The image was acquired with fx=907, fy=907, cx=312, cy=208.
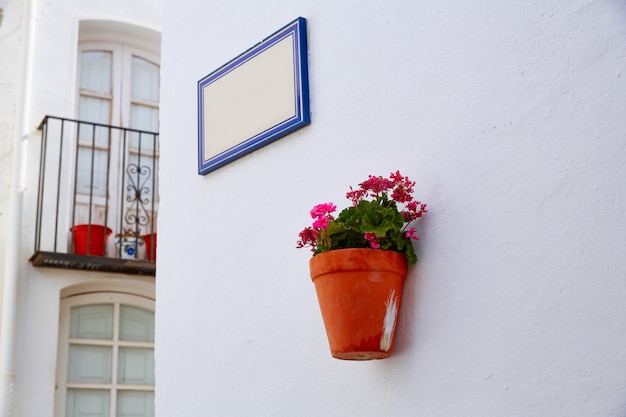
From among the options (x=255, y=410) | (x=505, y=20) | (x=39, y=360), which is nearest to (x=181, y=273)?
(x=255, y=410)

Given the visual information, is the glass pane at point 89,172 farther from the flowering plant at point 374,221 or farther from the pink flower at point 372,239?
the pink flower at point 372,239

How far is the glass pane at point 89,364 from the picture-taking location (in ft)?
25.5

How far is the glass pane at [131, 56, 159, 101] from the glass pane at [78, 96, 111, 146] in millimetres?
349

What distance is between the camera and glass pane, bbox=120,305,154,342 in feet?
26.6

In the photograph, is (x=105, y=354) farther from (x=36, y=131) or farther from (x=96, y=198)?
(x=36, y=131)

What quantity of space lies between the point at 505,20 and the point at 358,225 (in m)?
0.85

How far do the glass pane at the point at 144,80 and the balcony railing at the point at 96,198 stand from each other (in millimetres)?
436

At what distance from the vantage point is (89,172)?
27.6 ft

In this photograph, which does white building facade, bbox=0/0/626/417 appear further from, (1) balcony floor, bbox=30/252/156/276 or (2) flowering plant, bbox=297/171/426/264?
(1) balcony floor, bbox=30/252/156/276

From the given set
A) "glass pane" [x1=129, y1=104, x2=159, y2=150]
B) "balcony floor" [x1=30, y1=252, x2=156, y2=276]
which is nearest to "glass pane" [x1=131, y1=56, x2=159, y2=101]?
"glass pane" [x1=129, y1=104, x2=159, y2=150]

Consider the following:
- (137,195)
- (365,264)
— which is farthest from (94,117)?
(365,264)

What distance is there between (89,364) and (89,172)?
178 cm

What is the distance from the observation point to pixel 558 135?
2.81m

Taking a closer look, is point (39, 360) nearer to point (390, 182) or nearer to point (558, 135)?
point (390, 182)
